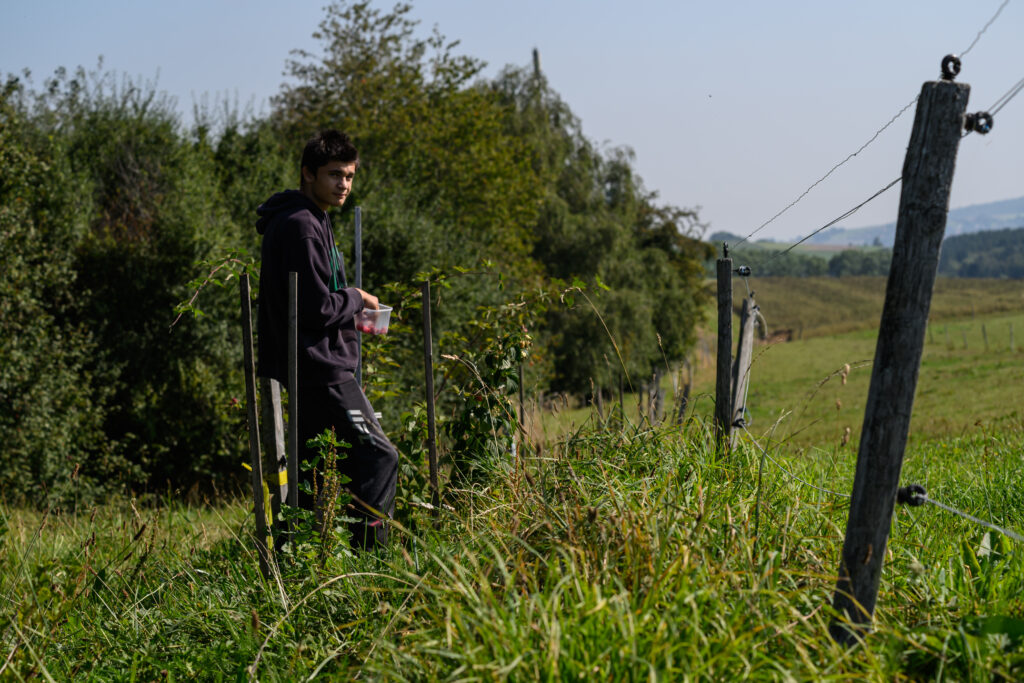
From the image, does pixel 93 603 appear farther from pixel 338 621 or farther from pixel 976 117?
pixel 976 117

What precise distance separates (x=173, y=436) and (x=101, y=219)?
188 inches

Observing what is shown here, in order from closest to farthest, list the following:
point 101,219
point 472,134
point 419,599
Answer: point 419,599 → point 101,219 → point 472,134

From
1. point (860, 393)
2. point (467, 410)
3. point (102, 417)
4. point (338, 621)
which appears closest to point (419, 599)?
point (338, 621)

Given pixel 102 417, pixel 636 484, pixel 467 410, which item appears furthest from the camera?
pixel 102 417

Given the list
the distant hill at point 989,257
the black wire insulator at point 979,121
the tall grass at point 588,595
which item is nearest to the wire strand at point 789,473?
the tall grass at point 588,595

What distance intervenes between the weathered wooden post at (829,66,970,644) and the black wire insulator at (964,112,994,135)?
72 millimetres

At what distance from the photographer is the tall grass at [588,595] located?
2.22 metres

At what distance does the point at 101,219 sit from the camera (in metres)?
17.1

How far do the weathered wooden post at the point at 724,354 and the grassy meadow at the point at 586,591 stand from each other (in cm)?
27

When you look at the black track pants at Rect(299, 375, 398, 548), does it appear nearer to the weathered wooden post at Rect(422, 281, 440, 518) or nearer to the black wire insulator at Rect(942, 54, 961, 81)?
the weathered wooden post at Rect(422, 281, 440, 518)

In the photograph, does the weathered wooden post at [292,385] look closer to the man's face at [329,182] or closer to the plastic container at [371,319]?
the plastic container at [371,319]

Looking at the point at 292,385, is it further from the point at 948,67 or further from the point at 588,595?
the point at 948,67

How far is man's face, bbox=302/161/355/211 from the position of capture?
3885 mm

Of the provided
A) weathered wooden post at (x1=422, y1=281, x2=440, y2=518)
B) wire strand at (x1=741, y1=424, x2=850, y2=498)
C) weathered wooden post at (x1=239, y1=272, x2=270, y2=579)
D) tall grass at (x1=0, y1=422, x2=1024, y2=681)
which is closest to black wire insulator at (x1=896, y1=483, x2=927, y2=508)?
tall grass at (x1=0, y1=422, x2=1024, y2=681)
